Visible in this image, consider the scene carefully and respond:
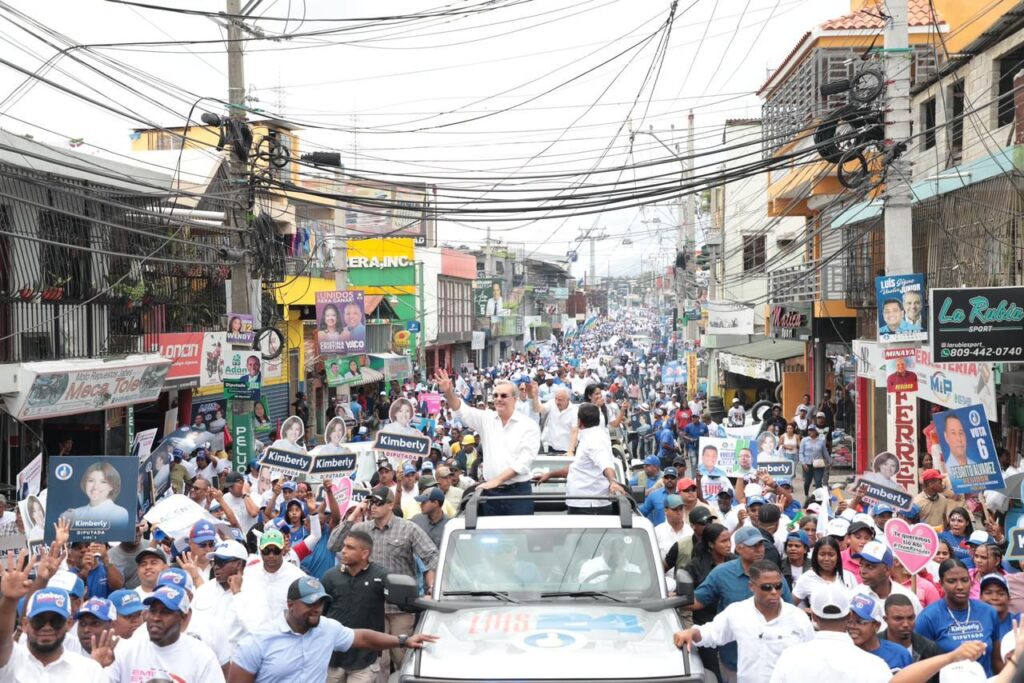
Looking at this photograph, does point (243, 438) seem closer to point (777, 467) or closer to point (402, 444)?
point (402, 444)

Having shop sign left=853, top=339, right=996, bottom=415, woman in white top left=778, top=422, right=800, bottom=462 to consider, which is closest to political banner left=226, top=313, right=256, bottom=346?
woman in white top left=778, top=422, right=800, bottom=462

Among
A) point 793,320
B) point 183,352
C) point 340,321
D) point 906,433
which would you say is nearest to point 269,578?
point 906,433

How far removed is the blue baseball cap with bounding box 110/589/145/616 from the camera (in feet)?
23.2

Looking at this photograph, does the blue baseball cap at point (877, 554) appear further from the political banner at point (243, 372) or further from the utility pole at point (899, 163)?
the political banner at point (243, 372)

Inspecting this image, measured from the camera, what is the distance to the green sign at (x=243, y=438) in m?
20.6

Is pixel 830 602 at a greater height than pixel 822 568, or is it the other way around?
pixel 830 602

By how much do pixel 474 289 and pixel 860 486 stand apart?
205 feet

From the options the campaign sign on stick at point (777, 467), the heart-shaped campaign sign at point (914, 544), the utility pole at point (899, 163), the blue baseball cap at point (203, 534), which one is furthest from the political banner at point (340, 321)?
the heart-shaped campaign sign at point (914, 544)

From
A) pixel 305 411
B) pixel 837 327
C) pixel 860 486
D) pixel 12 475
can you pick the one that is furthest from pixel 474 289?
pixel 860 486

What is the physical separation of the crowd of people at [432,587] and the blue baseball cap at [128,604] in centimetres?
1

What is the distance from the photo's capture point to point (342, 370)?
111ft

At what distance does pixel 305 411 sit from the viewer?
36.7 m

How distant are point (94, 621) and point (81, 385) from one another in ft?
47.3

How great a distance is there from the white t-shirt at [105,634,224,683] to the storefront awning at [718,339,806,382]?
33.3 meters
